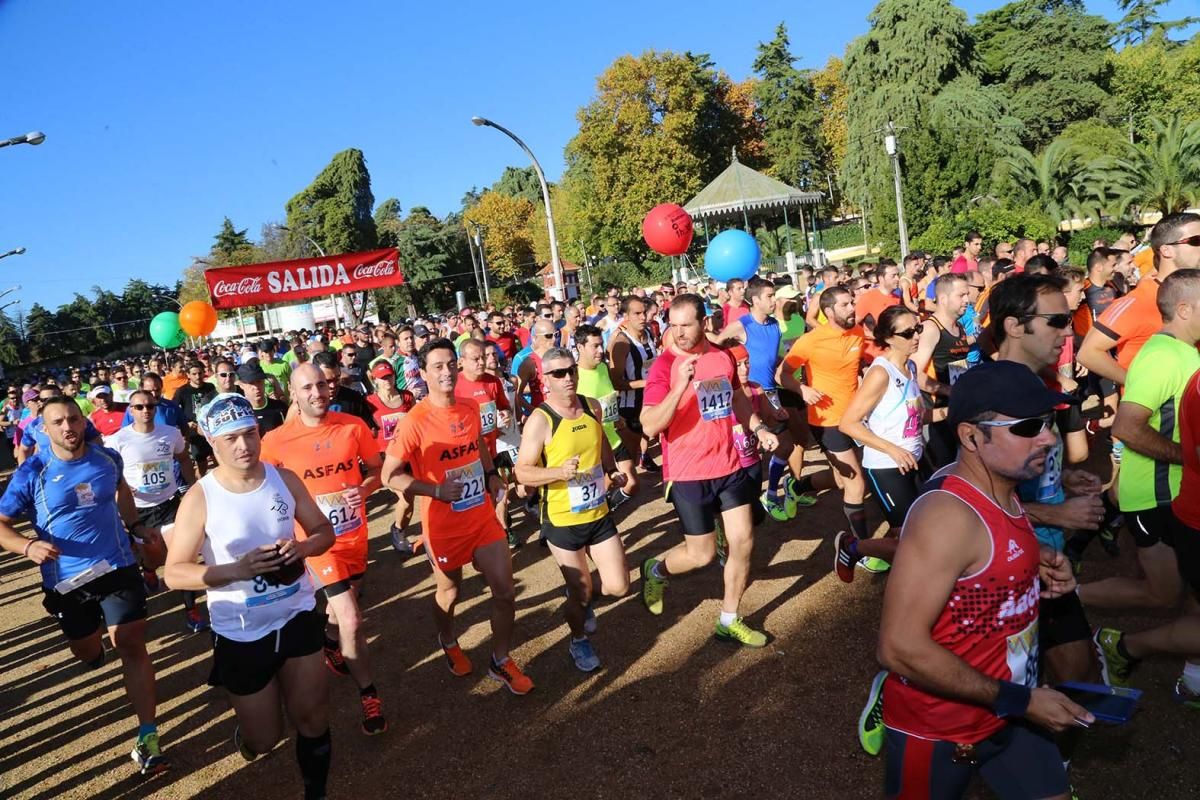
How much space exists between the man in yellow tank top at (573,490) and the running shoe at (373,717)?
1224mm

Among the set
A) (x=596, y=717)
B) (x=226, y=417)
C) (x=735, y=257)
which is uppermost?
(x=735, y=257)

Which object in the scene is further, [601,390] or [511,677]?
[601,390]

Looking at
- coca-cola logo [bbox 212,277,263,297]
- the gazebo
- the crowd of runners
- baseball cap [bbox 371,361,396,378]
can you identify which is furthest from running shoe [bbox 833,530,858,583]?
the gazebo

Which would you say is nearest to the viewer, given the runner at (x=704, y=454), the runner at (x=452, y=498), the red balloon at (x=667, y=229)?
the runner at (x=452, y=498)

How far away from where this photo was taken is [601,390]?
7613mm

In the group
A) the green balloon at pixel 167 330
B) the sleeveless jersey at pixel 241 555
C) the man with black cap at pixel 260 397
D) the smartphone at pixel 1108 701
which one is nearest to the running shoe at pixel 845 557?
the smartphone at pixel 1108 701

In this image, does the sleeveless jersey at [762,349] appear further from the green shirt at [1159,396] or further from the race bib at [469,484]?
the green shirt at [1159,396]

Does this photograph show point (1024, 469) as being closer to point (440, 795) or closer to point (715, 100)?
point (440, 795)

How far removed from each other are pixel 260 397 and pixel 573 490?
146 inches

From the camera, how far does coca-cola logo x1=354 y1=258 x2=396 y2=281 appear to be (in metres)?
18.9

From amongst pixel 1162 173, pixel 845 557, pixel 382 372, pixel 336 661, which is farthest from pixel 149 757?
pixel 1162 173

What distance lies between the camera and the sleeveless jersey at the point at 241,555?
3547mm

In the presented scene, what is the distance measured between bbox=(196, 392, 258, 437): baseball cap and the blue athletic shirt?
6.28 feet

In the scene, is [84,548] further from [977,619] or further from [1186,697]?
[1186,697]
